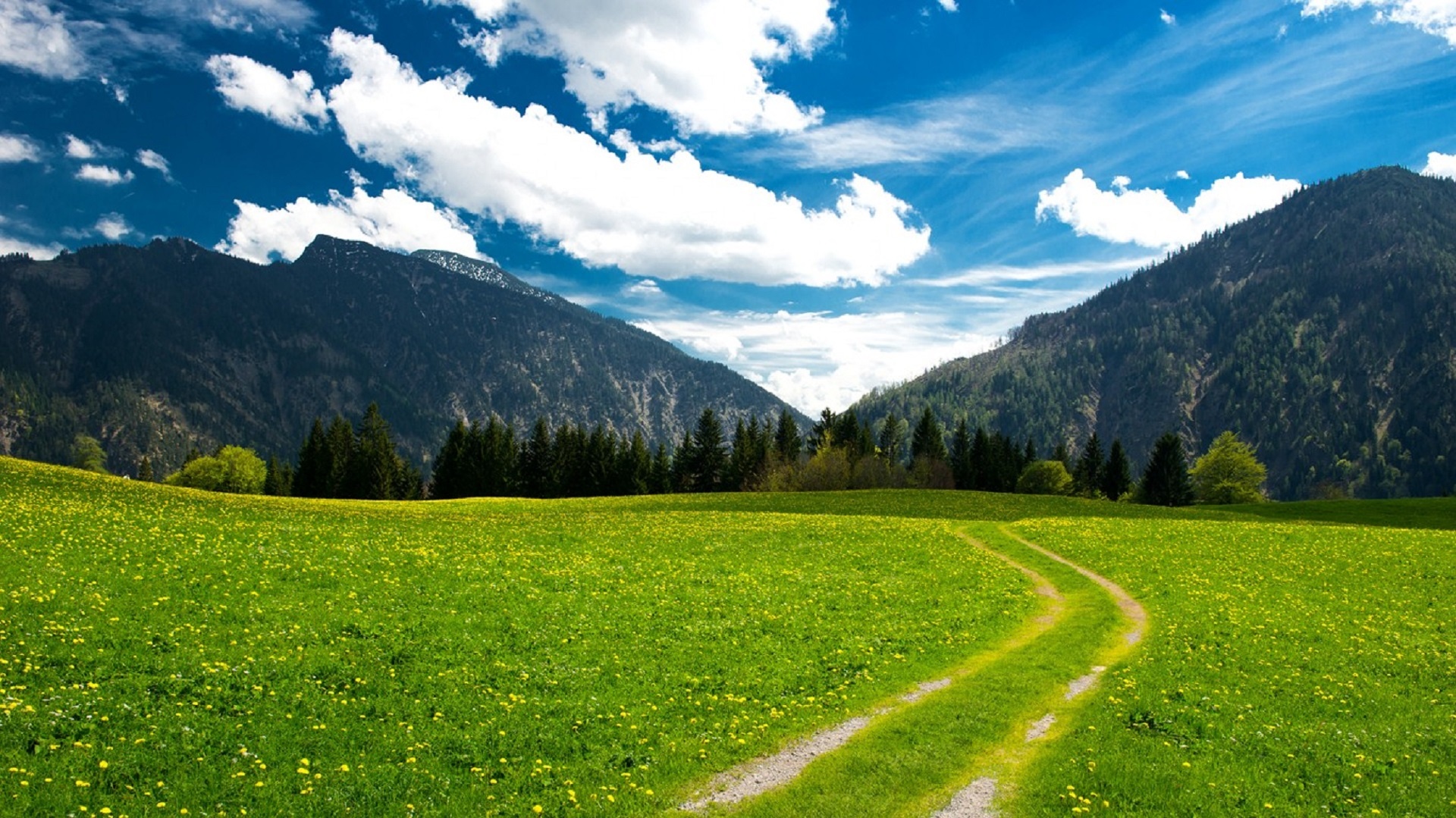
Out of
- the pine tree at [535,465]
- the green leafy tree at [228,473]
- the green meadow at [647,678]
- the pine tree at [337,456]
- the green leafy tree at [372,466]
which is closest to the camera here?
the green meadow at [647,678]

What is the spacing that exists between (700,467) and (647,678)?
111016mm

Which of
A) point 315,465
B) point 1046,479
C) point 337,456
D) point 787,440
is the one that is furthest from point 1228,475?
point 315,465

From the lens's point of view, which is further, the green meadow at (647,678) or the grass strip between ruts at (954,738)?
the grass strip between ruts at (954,738)

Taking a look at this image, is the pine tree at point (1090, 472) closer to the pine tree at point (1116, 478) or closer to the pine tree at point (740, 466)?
the pine tree at point (1116, 478)

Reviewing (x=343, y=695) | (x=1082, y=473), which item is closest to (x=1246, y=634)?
(x=343, y=695)

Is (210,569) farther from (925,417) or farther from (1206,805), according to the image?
(925,417)

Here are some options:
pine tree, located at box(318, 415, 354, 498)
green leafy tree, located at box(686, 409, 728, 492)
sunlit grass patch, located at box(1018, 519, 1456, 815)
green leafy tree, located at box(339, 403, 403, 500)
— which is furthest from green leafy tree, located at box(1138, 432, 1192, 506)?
pine tree, located at box(318, 415, 354, 498)

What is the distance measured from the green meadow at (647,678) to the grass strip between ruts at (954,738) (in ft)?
0.30

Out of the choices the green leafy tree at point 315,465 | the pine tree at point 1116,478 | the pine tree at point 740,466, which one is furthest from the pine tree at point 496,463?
the pine tree at point 1116,478

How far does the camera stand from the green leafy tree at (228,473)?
→ 472ft

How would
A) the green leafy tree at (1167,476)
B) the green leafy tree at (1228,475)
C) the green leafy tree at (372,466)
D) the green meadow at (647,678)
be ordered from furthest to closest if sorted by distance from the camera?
the green leafy tree at (1228,475), the green leafy tree at (1167,476), the green leafy tree at (372,466), the green meadow at (647,678)

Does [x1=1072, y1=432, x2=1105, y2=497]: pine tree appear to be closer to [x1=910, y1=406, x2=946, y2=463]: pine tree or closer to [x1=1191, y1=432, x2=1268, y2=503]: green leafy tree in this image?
[x1=1191, y1=432, x2=1268, y2=503]: green leafy tree

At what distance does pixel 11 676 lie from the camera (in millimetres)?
14570

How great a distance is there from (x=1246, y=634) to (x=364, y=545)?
35526 mm
